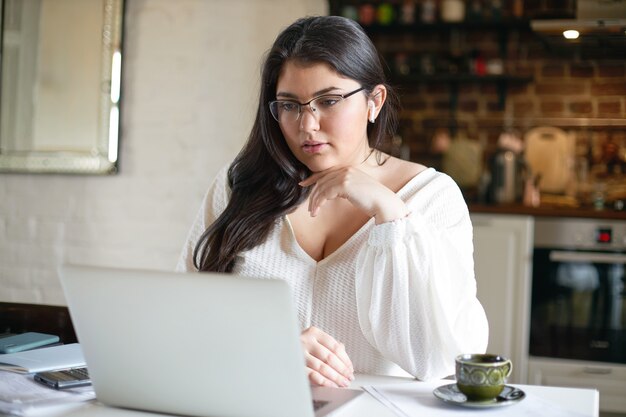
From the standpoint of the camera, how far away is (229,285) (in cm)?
107

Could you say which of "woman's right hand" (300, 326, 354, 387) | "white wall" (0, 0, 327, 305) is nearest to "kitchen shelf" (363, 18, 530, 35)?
"white wall" (0, 0, 327, 305)

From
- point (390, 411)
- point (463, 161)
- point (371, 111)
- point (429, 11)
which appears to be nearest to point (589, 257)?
point (463, 161)

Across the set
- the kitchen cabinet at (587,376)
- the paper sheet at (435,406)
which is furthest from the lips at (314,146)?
the kitchen cabinet at (587,376)

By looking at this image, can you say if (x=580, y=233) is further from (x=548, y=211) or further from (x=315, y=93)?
(x=315, y=93)

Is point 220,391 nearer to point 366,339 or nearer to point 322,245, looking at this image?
point 366,339

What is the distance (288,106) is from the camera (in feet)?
5.99

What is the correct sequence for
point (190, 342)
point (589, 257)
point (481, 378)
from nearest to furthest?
point (190, 342)
point (481, 378)
point (589, 257)

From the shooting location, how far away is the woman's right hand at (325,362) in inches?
55.1

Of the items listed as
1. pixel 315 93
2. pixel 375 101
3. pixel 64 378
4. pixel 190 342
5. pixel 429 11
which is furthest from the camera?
pixel 429 11

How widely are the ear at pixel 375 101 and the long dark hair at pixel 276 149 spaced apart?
0.02 meters

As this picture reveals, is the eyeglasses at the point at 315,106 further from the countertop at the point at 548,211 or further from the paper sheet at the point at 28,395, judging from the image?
the countertop at the point at 548,211

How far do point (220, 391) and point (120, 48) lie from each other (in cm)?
323

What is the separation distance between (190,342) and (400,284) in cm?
66

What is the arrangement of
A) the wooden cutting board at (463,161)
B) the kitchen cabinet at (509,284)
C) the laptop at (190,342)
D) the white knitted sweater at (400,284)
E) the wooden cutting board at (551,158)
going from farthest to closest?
the wooden cutting board at (463,161) → the wooden cutting board at (551,158) → the kitchen cabinet at (509,284) → the white knitted sweater at (400,284) → the laptop at (190,342)
